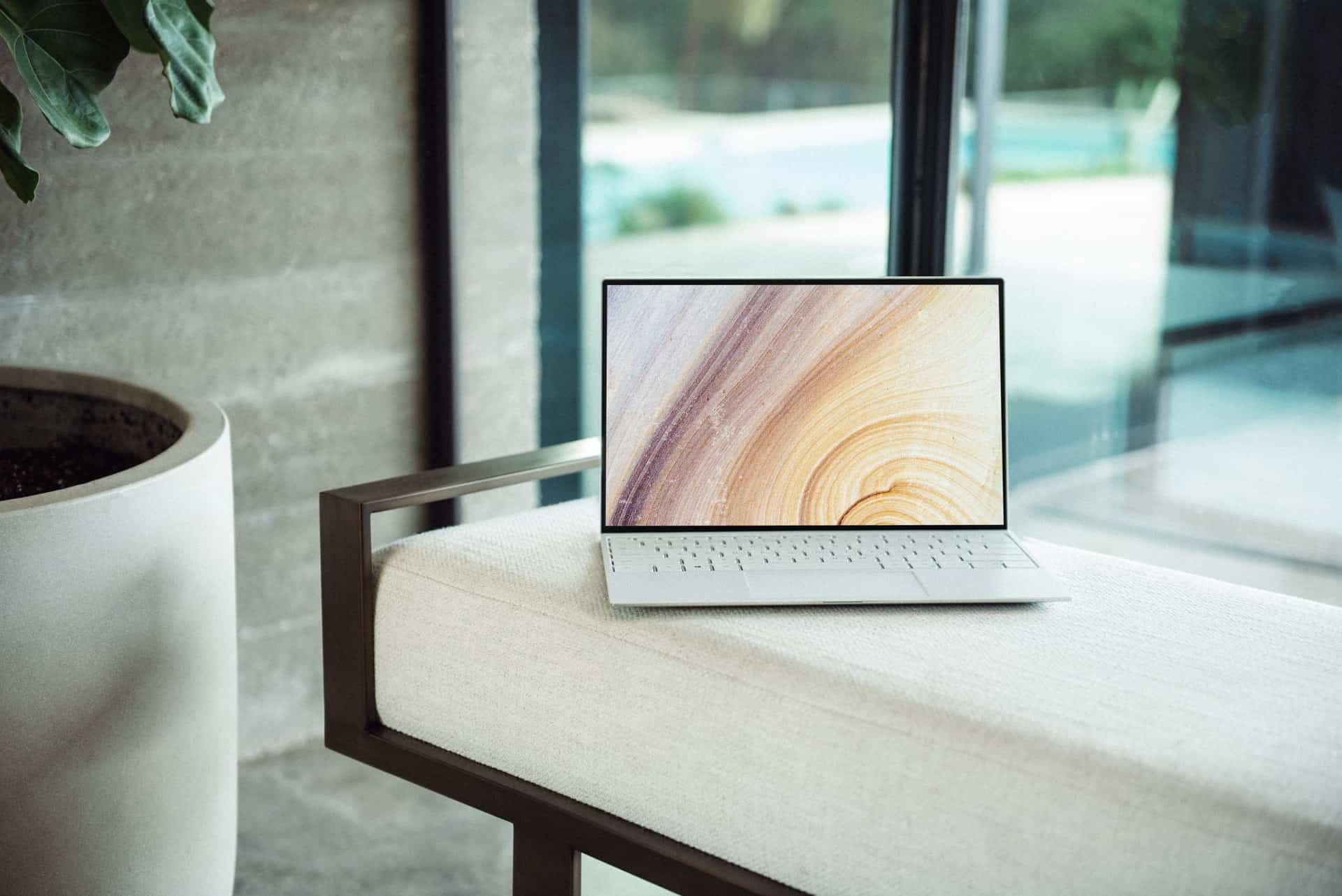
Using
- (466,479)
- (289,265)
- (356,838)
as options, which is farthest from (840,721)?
(289,265)

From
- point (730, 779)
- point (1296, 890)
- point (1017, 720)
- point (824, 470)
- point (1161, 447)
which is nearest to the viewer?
point (1296, 890)

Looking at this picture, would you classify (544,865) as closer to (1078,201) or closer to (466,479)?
(466,479)

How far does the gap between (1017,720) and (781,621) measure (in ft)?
0.74

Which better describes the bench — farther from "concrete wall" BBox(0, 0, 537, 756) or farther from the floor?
Answer: "concrete wall" BBox(0, 0, 537, 756)

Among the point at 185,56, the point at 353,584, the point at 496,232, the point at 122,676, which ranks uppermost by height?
the point at 185,56

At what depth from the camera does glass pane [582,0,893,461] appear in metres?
1.95

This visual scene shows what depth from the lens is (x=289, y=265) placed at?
83.4 inches

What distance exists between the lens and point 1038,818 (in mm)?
896

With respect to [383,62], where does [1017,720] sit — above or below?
below

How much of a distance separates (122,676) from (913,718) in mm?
756

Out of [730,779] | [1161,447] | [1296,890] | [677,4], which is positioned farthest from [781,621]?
[677,4]

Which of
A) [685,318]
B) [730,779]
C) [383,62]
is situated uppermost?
[383,62]

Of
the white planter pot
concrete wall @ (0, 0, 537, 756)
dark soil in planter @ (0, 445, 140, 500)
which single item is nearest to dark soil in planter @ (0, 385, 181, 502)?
dark soil in planter @ (0, 445, 140, 500)

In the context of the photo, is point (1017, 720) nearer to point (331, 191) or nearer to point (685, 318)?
point (685, 318)
